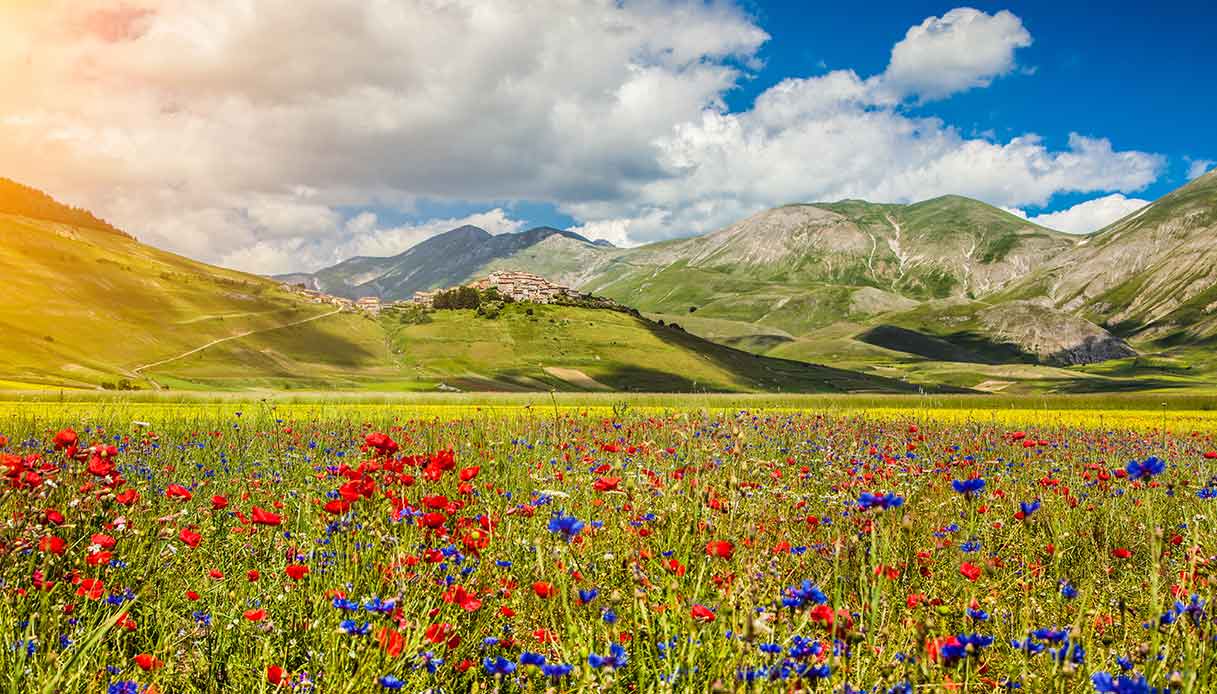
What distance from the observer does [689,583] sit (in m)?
4.53

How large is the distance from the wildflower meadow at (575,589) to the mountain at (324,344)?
89.6 meters

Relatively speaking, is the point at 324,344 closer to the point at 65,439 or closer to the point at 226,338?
the point at 226,338

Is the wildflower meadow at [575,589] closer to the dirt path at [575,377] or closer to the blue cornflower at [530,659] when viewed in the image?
the blue cornflower at [530,659]

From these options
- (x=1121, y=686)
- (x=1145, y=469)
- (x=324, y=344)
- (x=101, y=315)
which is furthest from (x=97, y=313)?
(x=1121, y=686)

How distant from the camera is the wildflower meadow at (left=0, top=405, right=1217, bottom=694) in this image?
2.96 m

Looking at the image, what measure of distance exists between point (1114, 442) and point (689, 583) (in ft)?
56.6

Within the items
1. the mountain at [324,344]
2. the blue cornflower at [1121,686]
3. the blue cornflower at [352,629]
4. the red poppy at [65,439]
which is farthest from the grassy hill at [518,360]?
the blue cornflower at [1121,686]

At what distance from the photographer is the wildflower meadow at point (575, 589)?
296 centimetres

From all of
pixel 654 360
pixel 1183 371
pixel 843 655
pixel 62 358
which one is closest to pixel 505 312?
pixel 654 360

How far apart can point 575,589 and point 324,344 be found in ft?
555

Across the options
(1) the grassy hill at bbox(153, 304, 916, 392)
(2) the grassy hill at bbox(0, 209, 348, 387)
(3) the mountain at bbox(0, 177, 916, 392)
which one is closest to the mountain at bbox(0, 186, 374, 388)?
(2) the grassy hill at bbox(0, 209, 348, 387)

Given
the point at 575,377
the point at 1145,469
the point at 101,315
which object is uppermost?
the point at 101,315

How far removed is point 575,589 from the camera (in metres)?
3.88

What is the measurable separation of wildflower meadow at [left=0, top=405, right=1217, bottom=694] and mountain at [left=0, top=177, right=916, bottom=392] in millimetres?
89627
